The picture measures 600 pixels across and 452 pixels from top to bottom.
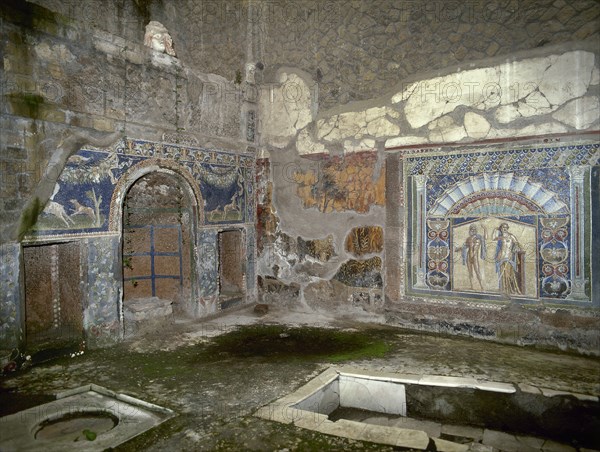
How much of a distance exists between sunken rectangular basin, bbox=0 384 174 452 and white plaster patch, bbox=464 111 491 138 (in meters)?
3.87

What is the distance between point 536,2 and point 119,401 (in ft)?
16.8

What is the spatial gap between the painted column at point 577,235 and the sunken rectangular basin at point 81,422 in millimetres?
3756

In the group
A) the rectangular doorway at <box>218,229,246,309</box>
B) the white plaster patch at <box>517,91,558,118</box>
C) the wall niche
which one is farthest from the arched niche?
the white plaster patch at <box>517,91,558,118</box>

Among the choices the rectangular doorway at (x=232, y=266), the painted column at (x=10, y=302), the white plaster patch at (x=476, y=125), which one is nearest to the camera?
the painted column at (x=10, y=302)

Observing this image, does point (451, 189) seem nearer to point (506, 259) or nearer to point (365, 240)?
point (506, 259)

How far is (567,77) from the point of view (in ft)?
13.7

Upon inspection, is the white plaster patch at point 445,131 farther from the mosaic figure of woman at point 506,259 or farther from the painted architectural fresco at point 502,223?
the mosaic figure of woman at point 506,259

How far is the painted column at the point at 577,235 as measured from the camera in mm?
4148

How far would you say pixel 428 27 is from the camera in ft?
16.0

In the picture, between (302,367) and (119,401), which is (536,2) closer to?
(302,367)

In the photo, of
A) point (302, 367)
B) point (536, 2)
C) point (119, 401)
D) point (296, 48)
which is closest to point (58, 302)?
point (119, 401)

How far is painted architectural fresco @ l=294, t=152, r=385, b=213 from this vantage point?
17.3 ft

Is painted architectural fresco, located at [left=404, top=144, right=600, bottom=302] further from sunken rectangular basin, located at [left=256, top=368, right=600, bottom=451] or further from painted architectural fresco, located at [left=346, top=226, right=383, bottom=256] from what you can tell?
sunken rectangular basin, located at [left=256, top=368, right=600, bottom=451]

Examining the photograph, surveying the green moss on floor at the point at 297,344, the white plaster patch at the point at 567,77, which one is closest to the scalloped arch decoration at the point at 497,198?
the white plaster patch at the point at 567,77
